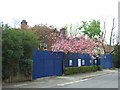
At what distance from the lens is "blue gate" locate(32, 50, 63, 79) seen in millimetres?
26578

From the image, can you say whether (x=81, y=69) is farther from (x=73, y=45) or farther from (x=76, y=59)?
(x=73, y=45)

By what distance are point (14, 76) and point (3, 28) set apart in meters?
3.63

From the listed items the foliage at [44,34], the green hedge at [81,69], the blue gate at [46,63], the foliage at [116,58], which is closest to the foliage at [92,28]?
the foliage at [116,58]

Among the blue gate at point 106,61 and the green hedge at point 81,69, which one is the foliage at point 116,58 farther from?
the green hedge at point 81,69

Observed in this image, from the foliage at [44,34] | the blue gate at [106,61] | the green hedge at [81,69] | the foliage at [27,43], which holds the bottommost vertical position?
the green hedge at [81,69]

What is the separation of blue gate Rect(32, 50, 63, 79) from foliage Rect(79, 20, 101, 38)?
106 feet

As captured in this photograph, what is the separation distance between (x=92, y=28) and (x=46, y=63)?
3655 cm

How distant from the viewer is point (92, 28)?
6450 centimetres

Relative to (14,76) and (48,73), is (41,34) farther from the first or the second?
(14,76)

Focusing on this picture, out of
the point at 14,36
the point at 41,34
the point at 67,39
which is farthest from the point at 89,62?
the point at 14,36

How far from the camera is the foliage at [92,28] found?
6456 centimetres

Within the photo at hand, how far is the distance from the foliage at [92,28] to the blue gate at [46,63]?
32.4 m

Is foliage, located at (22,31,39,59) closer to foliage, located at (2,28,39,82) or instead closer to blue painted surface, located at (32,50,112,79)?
blue painted surface, located at (32,50,112,79)

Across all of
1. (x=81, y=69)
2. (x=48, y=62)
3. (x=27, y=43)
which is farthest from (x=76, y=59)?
(x=27, y=43)
